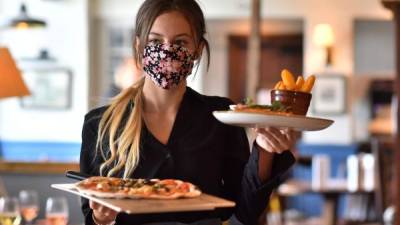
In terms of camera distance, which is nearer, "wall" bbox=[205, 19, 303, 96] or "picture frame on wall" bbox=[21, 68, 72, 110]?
"picture frame on wall" bbox=[21, 68, 72, 110]

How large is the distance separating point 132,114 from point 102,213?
246mm

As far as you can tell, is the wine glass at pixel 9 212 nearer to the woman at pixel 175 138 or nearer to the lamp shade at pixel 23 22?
the woman at pixel 175 138

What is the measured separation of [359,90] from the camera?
8859mm

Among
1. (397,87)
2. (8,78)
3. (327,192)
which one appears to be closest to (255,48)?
(327,192)

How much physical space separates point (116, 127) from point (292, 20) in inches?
310

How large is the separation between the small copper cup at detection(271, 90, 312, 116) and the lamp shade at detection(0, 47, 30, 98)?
201 centimetres

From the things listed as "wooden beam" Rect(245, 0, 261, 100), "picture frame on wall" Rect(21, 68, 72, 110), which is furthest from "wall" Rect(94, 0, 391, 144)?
"picture frame on wall" Rect(21, 68, 72, 110)

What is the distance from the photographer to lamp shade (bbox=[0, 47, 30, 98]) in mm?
3375

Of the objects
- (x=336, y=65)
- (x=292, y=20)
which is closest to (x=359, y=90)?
(x=336, y=65)

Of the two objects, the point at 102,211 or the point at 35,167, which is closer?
the point at 102,211

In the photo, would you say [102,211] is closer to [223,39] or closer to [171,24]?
[171,24]

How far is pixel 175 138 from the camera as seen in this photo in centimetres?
158

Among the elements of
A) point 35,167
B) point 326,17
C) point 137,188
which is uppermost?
point 326,17

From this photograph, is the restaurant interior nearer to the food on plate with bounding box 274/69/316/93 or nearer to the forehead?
the food on plate with bounding box 274/69/316/93
